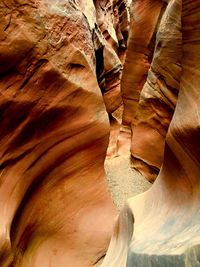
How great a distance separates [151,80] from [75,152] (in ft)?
6.34

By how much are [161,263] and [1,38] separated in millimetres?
2110

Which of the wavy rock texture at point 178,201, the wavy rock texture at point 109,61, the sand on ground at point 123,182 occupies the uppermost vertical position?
the wavy rock texture at point 178,201

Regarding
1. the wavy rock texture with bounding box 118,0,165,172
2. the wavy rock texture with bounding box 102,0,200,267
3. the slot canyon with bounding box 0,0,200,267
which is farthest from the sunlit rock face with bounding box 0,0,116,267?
the wavy rock texture with bounding box 118,0,165,172

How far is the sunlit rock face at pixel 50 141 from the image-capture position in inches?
109

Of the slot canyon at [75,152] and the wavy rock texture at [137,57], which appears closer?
the slot canyon at [75,152]

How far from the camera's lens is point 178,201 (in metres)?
2.31

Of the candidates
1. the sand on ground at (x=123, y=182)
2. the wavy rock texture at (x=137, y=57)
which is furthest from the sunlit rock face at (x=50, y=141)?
the wavy rock texture at (x=137, y=57)

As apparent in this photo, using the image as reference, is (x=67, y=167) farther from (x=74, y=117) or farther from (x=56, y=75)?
(x=56, y=75)

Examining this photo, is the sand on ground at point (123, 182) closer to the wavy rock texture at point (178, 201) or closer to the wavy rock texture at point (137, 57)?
the wavy rock texture at point (137, 57)

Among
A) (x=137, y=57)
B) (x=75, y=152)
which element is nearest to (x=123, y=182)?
(x=75, y=152)

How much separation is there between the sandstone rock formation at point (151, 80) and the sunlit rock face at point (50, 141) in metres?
1.12

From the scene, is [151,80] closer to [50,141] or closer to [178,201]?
[50,141]

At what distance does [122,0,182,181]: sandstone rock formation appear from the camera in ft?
13.8

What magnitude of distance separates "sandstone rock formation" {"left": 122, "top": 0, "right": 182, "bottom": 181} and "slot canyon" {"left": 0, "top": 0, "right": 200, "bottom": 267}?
0.11 ft
